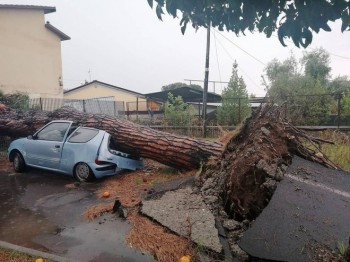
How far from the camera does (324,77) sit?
35688 millimetres

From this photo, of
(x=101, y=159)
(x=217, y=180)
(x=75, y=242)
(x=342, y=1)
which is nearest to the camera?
(x=342, y=1)

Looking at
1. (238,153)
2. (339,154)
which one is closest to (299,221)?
(238,153)

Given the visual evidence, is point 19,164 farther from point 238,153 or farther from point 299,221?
point 299,221

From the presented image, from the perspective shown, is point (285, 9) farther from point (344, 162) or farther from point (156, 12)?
point (344, 162)

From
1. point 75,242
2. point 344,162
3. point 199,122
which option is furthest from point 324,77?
point 75,242

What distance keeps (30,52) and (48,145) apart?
17123 mm

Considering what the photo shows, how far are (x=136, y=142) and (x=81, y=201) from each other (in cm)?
251

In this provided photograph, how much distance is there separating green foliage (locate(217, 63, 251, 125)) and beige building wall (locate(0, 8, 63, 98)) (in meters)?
13.6

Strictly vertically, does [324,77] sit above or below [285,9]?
above

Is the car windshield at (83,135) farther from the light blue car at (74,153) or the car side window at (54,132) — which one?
the car side window at (54,132)

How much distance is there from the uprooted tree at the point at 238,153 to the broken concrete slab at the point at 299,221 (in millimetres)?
390

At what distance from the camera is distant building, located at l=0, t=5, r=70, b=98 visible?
70.9ft

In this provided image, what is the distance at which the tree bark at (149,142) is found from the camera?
7.86 metres

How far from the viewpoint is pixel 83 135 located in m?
8.13
